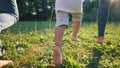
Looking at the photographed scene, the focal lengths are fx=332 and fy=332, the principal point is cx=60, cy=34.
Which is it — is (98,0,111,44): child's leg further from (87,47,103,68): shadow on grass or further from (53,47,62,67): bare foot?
(53,47,62,67): bare foot

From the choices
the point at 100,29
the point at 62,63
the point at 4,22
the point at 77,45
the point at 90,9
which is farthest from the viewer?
the point at 90,9

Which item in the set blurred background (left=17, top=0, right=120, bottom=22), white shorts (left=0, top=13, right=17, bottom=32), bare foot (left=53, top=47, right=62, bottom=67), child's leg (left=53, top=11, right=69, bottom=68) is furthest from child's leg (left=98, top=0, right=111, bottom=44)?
blurred background (left=17, top=0, right=120, bottom=22)

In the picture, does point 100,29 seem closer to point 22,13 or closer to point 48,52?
point 48,52

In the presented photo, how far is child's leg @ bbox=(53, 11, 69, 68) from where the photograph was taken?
3.69 m

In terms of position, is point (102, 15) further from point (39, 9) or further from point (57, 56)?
point (39, 9)

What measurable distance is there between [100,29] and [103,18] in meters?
0.16

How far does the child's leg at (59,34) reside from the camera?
Result: 3687mm

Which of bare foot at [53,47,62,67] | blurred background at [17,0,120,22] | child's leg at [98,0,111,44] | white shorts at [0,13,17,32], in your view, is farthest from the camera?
blurred background at [17,0,120,22]

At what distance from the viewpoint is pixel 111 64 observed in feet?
12.8

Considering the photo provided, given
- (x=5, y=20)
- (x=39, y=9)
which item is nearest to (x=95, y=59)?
(x=5, y=20)

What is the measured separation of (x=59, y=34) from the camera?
12.4 ft

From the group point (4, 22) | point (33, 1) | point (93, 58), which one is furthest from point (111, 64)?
point (33, 1)

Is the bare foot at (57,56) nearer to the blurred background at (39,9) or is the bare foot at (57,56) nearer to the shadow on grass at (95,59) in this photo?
the shadow on grass at (95,59)

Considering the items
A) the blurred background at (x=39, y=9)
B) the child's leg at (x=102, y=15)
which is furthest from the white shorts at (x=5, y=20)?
the blurred background at (x=39, y=9)
